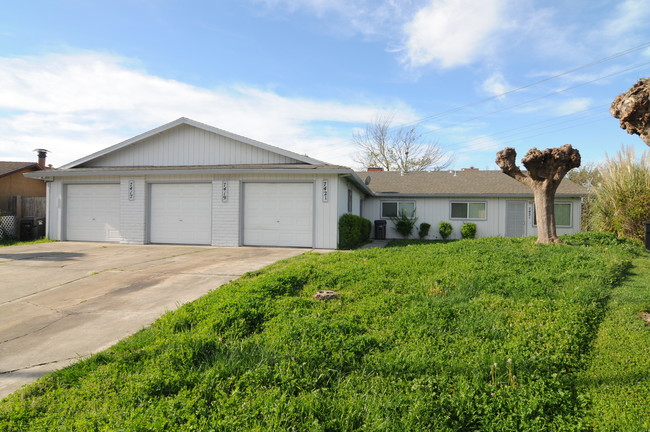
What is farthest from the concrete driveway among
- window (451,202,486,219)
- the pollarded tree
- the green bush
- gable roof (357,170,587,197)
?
window (451,202,486,219)

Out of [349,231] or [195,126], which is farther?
[195,126]

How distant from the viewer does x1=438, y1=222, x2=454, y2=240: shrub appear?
58.1ft

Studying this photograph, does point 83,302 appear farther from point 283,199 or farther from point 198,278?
point 283,199

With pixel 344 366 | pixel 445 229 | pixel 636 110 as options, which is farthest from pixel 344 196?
pixel 344 366

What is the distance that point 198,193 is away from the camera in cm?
1302

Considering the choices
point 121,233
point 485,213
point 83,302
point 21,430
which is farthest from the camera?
point 485,213

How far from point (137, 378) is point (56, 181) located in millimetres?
14484

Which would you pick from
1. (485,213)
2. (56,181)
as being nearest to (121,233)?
(56,181)

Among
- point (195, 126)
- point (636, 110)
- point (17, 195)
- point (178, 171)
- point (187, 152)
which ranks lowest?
point (636, 110)

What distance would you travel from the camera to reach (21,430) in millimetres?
2346

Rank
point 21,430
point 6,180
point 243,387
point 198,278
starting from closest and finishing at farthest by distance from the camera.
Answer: point 21,430 → point 243,387 → point 198,278 → point 6,180

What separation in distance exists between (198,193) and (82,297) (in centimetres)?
788

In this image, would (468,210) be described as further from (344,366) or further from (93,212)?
(344,366)

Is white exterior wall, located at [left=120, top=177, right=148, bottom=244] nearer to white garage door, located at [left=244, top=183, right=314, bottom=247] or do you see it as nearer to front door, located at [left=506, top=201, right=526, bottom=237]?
white garage door, located at [left=244, top=183, right=314, bottom=247]
